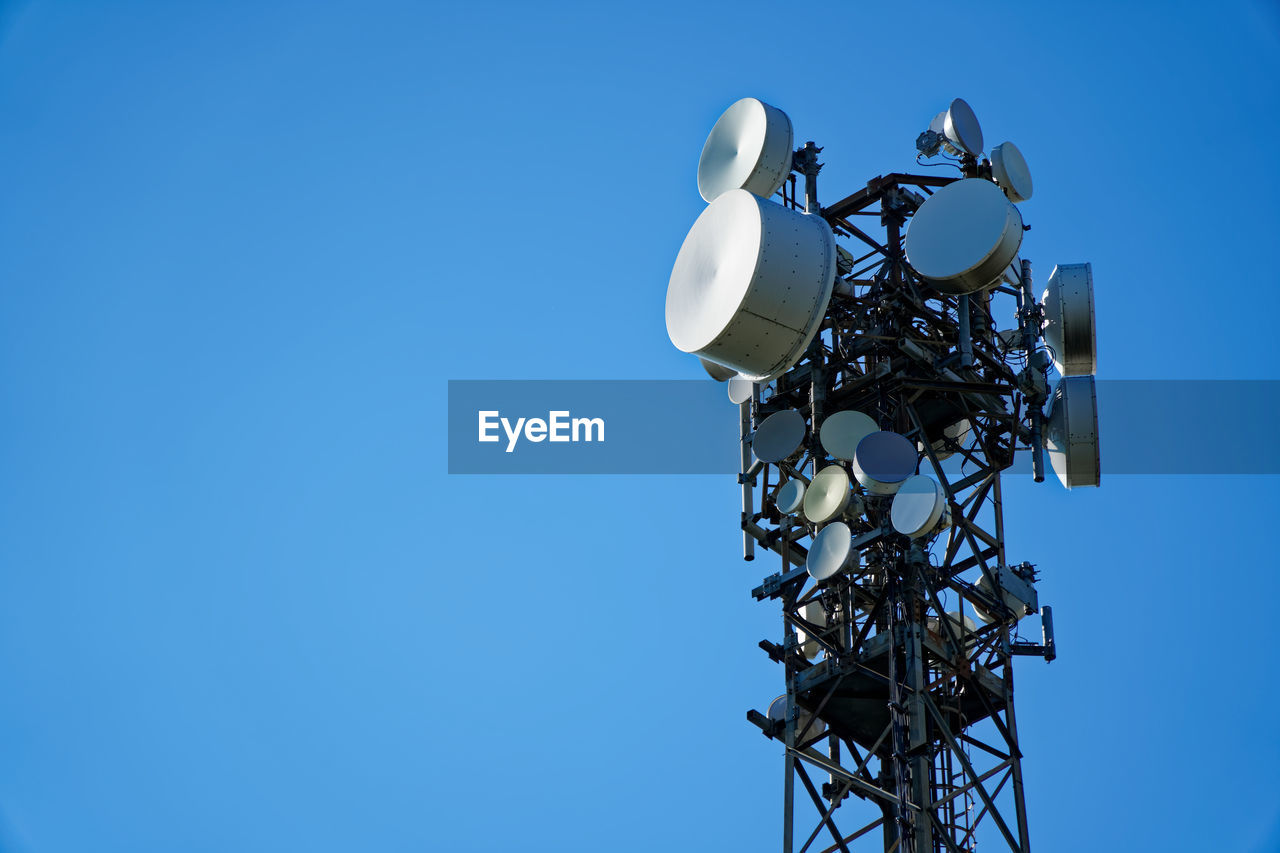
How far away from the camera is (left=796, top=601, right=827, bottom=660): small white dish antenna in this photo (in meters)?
38.0

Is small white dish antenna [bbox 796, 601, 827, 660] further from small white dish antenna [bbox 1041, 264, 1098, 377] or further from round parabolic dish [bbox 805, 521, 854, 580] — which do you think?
small white dish antenna [bbox 1041, 264, 1098, 377]

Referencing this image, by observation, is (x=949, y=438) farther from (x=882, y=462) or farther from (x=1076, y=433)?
(x=882, y=462)

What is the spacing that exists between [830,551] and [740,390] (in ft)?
16.3

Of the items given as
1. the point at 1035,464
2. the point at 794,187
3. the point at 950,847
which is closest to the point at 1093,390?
the point at 1035,464

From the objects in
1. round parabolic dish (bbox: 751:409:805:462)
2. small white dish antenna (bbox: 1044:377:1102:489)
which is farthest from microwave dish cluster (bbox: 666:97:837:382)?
small white dish antenna (bbox: 1044:377:1102:489)

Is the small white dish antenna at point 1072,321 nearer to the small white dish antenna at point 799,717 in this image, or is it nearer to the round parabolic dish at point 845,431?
the round parabolic dish at point 845,431

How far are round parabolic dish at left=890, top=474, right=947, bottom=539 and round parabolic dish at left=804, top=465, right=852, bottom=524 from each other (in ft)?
4.07

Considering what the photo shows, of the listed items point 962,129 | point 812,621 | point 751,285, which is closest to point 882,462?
point 751,285

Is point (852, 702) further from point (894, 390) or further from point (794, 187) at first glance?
point (794, 187)

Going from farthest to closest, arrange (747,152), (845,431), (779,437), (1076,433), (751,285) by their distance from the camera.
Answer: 1. (747,152)
2. (779,437)
3. (1076,433)
4. (845,431)
5. (751,285)

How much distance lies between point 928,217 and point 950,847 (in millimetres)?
11469

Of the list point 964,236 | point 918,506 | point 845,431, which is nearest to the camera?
point 918,506

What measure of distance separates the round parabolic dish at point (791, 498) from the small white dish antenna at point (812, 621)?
8.85 feet

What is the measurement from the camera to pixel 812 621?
38.7 m
